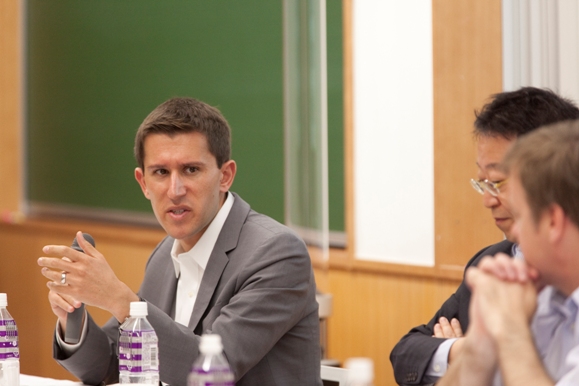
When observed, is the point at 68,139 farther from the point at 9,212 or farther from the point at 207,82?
the point at 207,82

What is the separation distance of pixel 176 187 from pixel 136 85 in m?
2.82

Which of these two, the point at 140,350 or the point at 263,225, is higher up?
the point at 263,225

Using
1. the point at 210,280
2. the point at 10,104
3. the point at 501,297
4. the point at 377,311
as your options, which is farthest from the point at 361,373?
the point at 10,104

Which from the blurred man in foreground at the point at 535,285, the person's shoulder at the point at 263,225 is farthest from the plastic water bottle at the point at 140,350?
the blurred man in foreground at the point at 535,285

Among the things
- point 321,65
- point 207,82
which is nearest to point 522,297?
point 321,65

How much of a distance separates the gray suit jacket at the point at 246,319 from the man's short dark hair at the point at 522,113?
2.07ft

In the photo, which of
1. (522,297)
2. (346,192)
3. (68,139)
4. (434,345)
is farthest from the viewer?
(68,139)

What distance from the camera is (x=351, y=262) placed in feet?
13.5

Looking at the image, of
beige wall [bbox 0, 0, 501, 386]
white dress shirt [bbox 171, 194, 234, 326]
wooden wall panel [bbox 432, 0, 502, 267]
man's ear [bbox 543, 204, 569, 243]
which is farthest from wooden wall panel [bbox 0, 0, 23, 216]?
man's ear [bbox 543, 204, 569, 243]

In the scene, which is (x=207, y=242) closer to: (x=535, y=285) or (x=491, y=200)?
(x=491, y=200)

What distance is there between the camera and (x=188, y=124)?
2285mm

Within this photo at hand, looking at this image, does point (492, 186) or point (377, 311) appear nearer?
point (492, 186)

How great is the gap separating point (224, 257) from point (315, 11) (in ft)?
4.75

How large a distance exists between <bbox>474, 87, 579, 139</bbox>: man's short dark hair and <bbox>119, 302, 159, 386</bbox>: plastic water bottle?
40.1 inches
